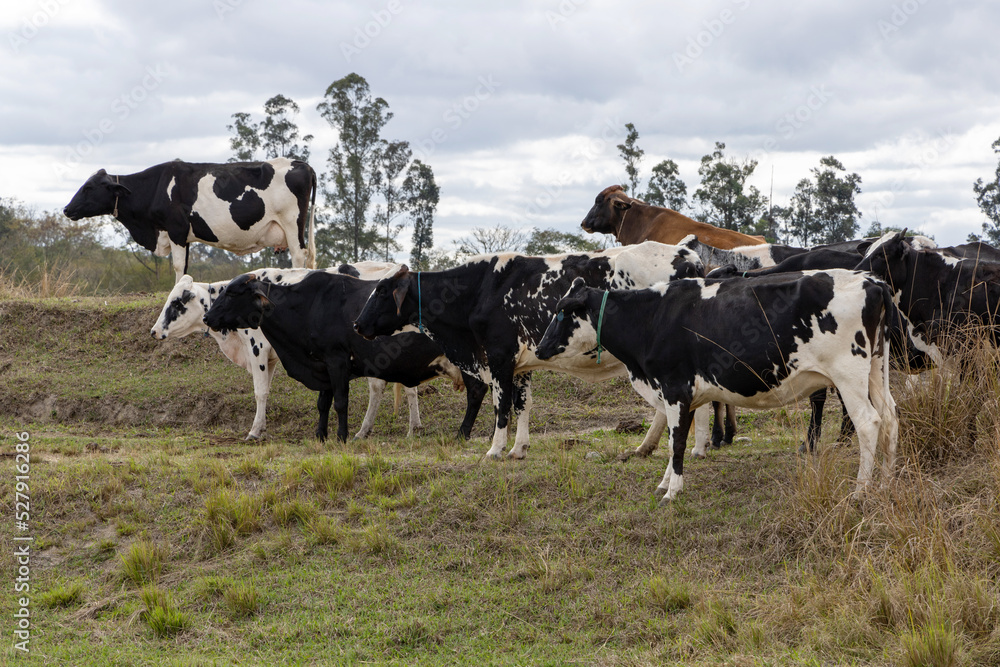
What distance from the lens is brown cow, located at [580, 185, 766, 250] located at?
574 inches

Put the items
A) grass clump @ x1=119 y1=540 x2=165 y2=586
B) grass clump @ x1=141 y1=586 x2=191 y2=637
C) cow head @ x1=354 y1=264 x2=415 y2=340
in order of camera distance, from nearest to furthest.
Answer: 1. grass clump @ x1=141 y1=586 x2=191 y2=637
2. grass clump @ x1=119 y1=540 x2=165 y2=586
3. cow head @ x1=354 y1=264 x2=415 y2=340

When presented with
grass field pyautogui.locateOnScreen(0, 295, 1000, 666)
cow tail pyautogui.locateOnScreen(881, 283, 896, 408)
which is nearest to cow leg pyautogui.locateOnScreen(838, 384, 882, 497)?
grass field pyautogui.locateOnScreen(0, 295, 1000, 666)

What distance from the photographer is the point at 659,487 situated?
789cm

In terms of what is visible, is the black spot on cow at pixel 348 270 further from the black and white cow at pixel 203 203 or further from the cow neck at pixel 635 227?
the cow neck at pixel 635 227

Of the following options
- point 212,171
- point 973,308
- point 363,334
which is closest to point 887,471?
point 973,308

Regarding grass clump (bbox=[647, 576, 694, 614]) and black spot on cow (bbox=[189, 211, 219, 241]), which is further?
black spot on cow (bbox=[189, 211, 219, 241])

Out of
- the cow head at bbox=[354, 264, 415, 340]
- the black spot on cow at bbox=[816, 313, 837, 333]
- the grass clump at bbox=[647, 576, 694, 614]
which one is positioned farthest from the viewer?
the cow head at bbox=[354, 264, 415, 340]

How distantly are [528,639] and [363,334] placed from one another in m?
5.60

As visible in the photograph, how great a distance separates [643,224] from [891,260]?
6.44 metres

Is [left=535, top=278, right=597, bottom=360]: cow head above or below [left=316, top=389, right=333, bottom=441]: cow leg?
above

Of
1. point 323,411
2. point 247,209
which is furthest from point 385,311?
point 247,209

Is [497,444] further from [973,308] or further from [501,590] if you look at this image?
[973,308]

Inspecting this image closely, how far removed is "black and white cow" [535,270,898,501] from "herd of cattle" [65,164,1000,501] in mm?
13
